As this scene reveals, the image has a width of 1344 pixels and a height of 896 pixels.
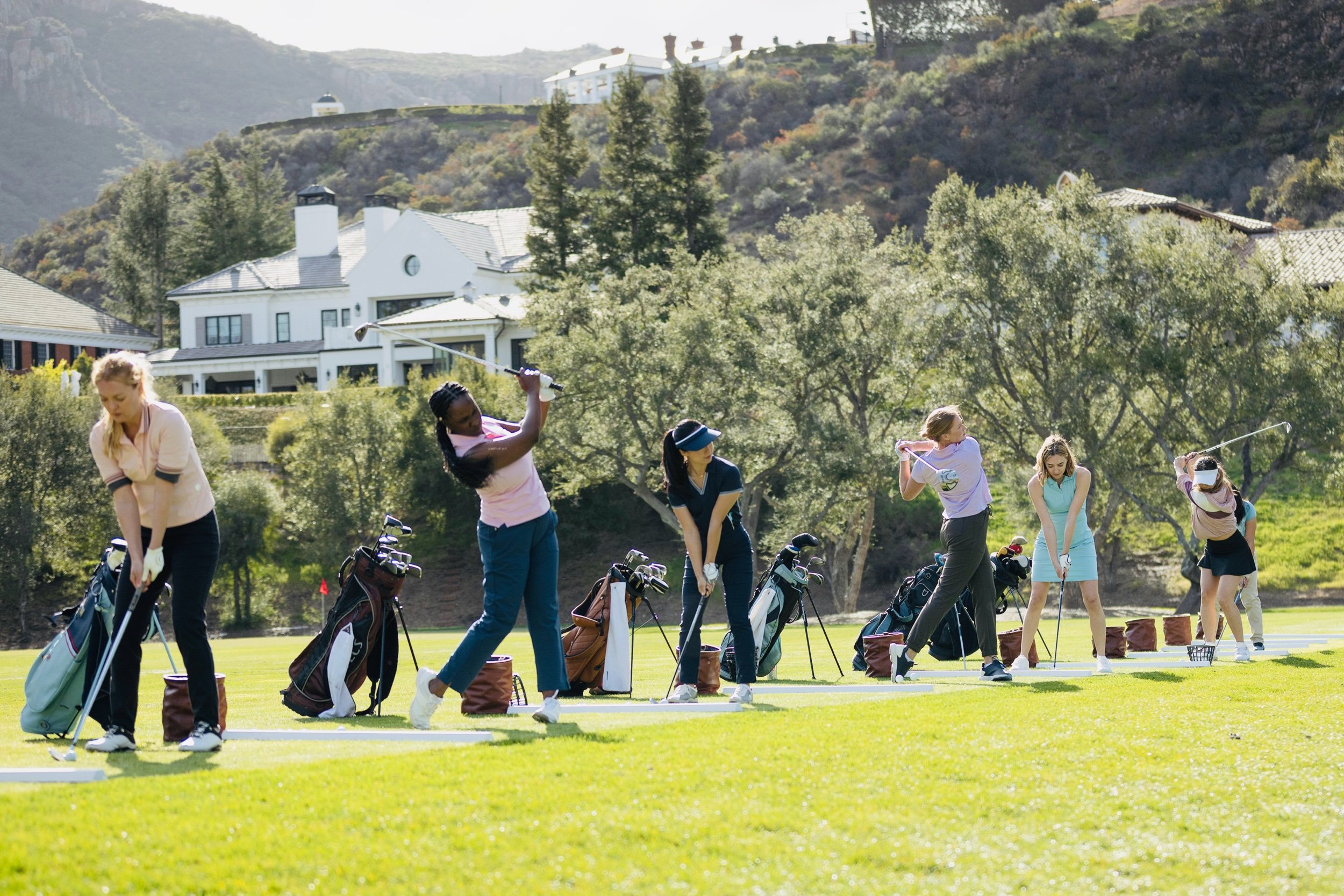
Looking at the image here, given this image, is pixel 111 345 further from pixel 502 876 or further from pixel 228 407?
pixel 502 876

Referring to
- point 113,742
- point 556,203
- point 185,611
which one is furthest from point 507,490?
point 556,203

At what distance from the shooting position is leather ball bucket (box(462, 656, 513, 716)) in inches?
371

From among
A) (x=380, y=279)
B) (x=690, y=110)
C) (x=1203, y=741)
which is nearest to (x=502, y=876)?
(x=1203, y=741)

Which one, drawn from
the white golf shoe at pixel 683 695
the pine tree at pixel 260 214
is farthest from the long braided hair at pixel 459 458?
the pine tree at pixel 260 214

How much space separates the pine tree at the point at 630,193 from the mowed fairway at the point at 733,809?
47.1m

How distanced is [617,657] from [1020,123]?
309ft

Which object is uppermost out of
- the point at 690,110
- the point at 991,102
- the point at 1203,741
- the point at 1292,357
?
the point at 991,102

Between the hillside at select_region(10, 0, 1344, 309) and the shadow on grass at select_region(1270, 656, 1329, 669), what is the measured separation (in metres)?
66.5

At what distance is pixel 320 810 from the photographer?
529 centimetres

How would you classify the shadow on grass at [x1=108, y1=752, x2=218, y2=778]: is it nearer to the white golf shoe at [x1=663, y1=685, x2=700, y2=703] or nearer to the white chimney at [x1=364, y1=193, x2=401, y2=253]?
the white golf shoe at [x1=663, y1=685, x2=700, y2=703]

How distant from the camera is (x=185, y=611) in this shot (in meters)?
7.48

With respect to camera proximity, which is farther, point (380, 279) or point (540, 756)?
point (380, 279)

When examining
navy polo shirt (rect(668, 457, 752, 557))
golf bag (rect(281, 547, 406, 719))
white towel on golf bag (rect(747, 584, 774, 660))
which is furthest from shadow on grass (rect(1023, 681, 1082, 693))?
golf bag (rect(281, 547, 406, 719))

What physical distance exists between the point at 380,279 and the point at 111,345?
17186 mm
